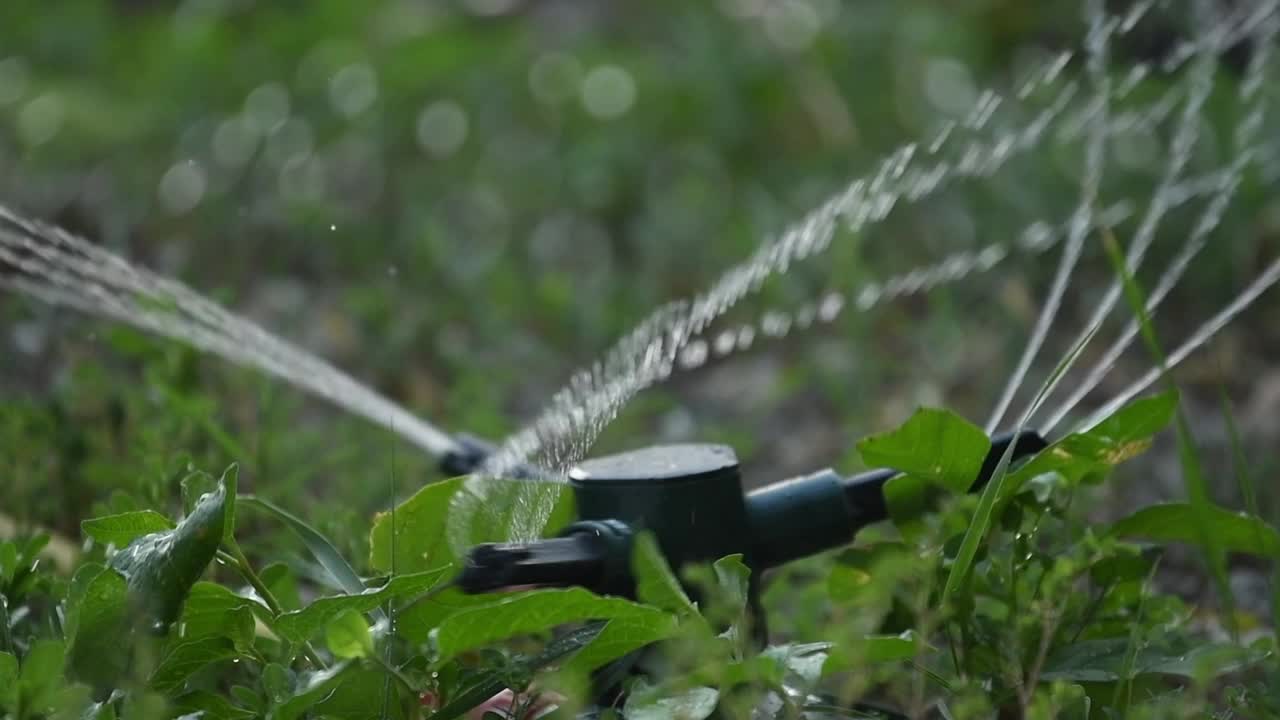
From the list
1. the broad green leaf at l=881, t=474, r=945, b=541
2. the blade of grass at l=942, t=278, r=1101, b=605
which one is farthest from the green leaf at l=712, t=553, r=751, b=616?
the broad green leaf at l=881, t=474, r=945, b=541

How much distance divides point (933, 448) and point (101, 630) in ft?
1.90

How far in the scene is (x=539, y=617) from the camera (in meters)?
0.92

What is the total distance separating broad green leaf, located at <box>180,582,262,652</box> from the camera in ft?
3.25

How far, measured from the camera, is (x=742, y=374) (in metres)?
2.95

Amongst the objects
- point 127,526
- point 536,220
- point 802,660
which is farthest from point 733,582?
point 536,220

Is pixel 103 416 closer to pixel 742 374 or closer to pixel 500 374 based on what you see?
pixel 500 374

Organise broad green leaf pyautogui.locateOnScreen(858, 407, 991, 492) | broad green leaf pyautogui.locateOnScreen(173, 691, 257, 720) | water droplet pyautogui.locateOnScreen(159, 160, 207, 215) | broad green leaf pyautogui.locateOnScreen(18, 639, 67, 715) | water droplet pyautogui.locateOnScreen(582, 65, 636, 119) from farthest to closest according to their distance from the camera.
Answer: water droplet pyautogui.locateOnScreen(582, 65, 636, 119) → water droplet pyautogui.locateOnScreen(159, 160, 207, 215) → broad green leaf pyautogui.locateOnScreen(858, 407, 991, 492) → broad green leaf pyautogui.locateOnScreen(173, 691, 257, 720) → broad green leaf pyautogui.locateOnScreen(18, 639, 67, 715)

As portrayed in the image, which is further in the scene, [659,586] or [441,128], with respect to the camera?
[441,128]

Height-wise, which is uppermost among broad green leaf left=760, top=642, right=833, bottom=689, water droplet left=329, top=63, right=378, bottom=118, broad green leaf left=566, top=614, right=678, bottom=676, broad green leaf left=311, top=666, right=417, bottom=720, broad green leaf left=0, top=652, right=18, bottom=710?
water droplet left=329, top=63, right=378, bottom=118

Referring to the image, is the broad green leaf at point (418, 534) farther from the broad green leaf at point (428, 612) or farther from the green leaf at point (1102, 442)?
the green leaf at point (1102, 442)

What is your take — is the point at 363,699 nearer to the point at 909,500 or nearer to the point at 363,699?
the point at 363,699

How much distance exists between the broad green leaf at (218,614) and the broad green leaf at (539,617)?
16 cm

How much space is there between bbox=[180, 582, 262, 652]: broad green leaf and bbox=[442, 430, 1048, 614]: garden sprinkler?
0.49 feet

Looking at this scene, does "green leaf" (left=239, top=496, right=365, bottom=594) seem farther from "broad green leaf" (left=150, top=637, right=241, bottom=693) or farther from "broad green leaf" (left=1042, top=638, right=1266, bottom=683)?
"broad green leaf" (left=1042, top=638, right=1266, bottom=683)
